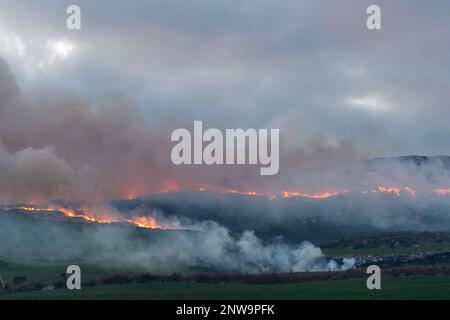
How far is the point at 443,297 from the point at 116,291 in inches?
3583
